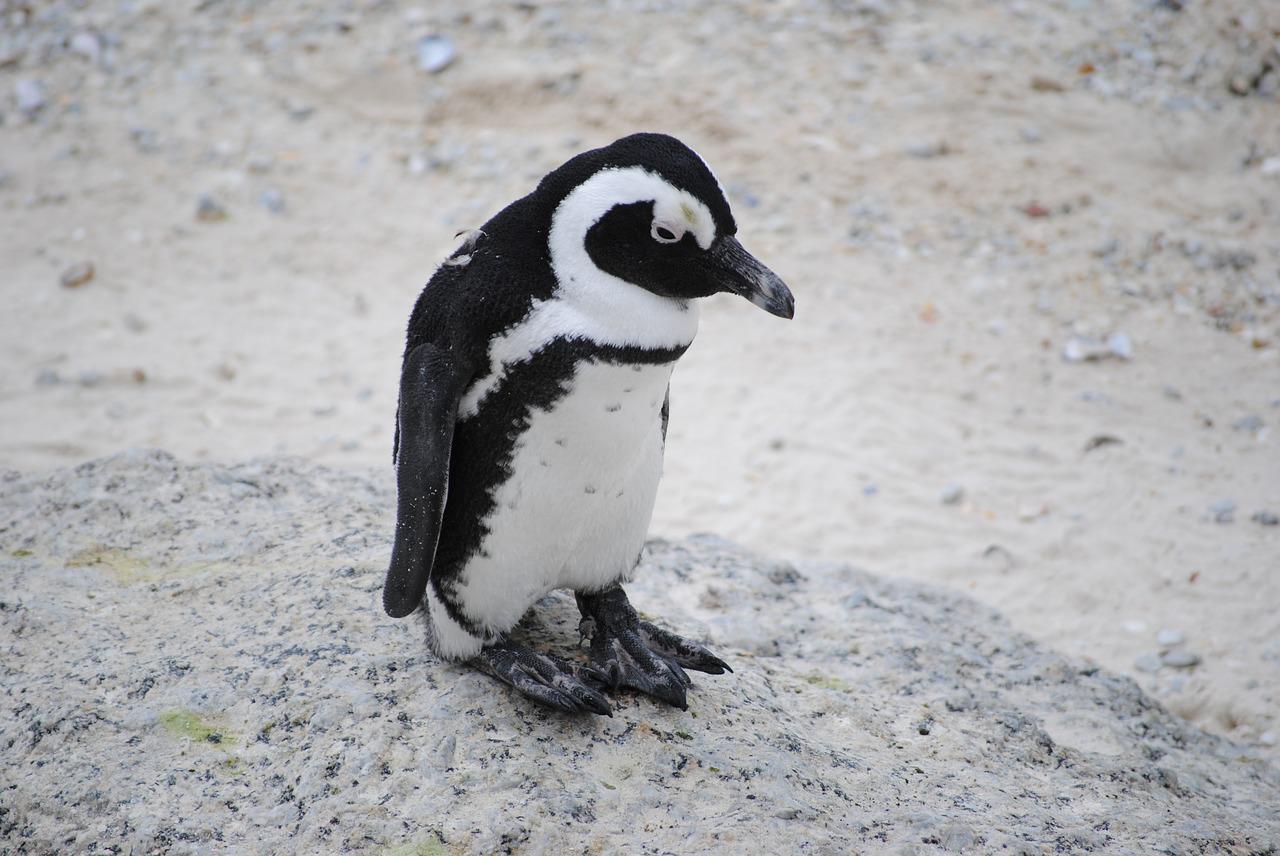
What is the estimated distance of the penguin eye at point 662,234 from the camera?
1.65 metres

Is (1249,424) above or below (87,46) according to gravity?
above

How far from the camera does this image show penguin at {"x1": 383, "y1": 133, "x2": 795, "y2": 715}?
1.67m

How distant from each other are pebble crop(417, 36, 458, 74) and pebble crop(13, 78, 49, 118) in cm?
205

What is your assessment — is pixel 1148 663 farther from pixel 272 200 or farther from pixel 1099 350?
pixel 272 200

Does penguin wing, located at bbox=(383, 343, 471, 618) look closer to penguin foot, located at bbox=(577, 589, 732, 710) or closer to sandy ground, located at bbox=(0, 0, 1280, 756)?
penguin foot, located at bbox=(577, 589, 732, 710)

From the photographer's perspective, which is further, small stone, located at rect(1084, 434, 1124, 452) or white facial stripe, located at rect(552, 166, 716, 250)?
small stone, located at rect(1084, 434, 1124, 452)

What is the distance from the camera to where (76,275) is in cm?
516

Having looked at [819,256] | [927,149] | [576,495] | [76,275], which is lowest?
[76,275]

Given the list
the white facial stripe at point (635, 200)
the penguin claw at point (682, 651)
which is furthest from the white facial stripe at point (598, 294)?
A: the penguin claw at point (682, 651)

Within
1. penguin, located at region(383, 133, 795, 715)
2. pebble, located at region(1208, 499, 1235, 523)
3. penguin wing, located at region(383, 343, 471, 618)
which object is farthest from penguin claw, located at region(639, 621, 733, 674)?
pebble, located at region(1208, 499, 1235, 523)

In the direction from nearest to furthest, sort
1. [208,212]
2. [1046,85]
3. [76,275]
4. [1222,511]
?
[1222,511]
[76,275]
[208,212]
[1046,85]

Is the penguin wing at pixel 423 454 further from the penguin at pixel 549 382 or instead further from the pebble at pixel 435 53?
the pebble at pixel 435 53

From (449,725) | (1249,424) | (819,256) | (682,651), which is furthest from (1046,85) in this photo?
(449,725)

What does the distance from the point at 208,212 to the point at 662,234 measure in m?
4.62
